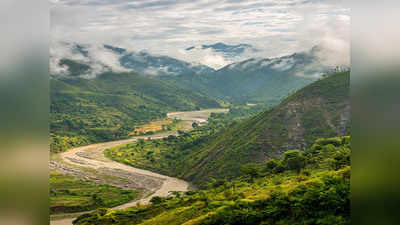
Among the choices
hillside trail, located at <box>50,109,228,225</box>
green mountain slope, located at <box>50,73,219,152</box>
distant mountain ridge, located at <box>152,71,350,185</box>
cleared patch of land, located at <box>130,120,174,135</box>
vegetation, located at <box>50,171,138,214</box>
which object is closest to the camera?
vegetation, located at <box>50,171,138,214</box>

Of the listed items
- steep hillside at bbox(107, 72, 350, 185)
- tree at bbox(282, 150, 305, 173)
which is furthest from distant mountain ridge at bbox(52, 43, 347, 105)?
tree at bbox(282, 150, 305, 173)

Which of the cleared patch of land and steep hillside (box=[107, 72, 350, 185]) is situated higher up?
steep hillside (box=[107, 72, 350, 185])

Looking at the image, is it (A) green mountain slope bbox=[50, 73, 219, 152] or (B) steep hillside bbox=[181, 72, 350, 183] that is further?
(A) green mountain slope bbox=[50, 73, 219, 152]

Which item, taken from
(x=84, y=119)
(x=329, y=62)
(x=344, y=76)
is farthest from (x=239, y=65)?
(x=344, y=76)

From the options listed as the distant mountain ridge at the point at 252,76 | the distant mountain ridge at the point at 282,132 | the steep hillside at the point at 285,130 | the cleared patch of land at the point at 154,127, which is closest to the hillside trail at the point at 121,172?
the distant mountain ridge at the point at 282,132

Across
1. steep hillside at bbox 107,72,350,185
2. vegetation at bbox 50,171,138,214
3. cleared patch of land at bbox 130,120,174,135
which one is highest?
steep hillside at bbox 107,72,350,185

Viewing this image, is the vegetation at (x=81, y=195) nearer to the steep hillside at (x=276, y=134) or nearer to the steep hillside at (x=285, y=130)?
the steep hillside at (x=276, y=134)

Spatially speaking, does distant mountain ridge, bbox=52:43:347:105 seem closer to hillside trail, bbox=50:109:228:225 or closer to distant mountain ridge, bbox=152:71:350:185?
hillside trail, bbox=50:109:228:225

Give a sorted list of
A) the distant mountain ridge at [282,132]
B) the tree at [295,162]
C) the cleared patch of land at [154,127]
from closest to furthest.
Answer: the tree at [295,162], the distant mountain ridge at [282,132], the cleared patch of land at [154,127]
